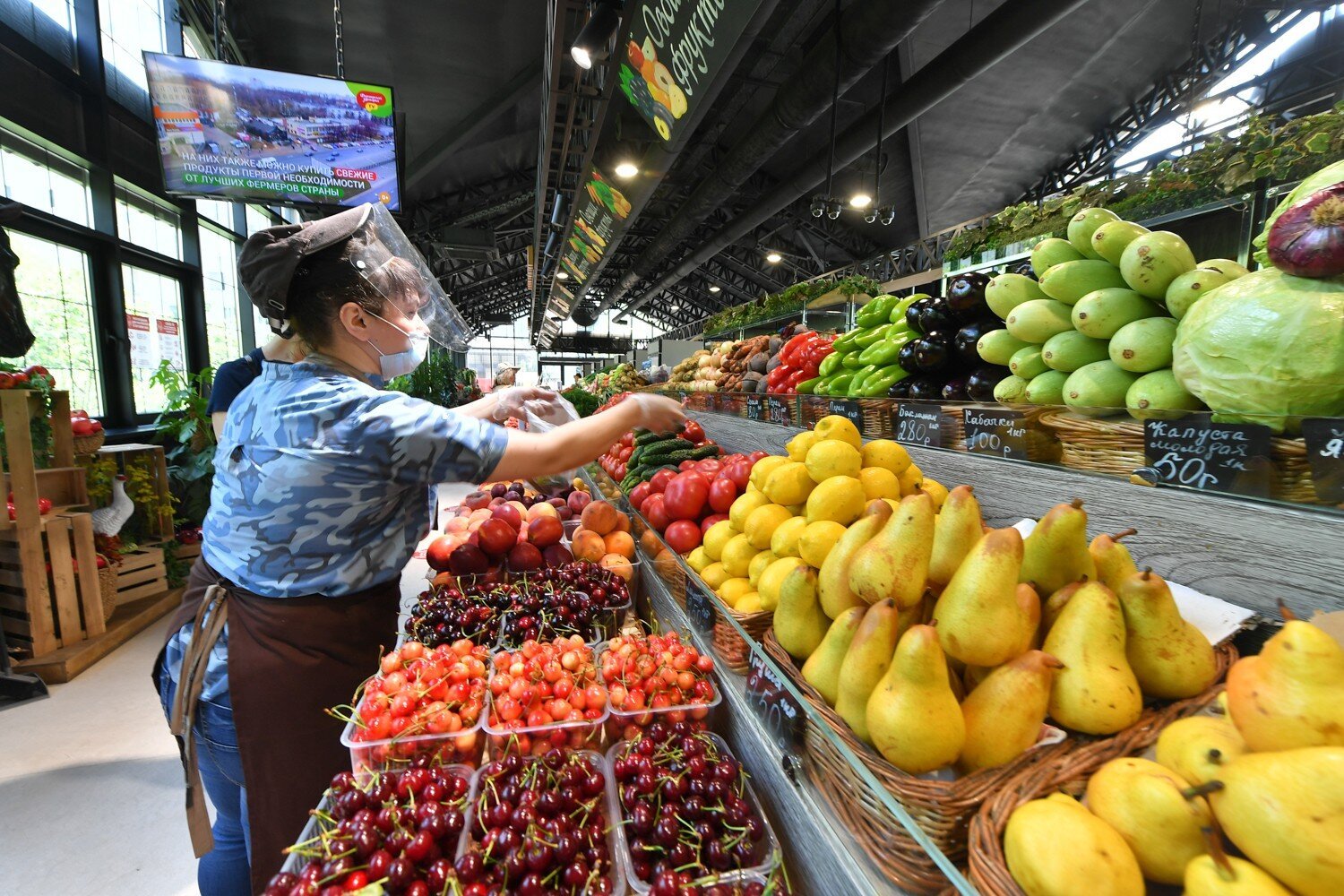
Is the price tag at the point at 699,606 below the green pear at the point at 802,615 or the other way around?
below

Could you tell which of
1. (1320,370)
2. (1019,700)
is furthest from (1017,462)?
(1019,700)

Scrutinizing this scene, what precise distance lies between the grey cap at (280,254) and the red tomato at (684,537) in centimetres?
121

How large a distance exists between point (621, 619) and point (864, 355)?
50.8 inches

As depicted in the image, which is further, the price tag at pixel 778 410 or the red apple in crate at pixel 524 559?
the red apple in crate at pixel 524 559

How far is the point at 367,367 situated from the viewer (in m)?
1.49

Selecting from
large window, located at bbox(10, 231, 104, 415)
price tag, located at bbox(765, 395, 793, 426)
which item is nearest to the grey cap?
price tag, located at bbox(765, 395, 793, 426)

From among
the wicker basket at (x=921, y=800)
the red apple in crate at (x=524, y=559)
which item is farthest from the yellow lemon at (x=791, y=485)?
the red apple in crate at (x=524, y=559)

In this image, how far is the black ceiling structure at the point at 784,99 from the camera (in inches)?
223

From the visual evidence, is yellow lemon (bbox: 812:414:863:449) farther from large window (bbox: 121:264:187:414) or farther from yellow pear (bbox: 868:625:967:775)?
large window (bbox: 121:264:187:414)

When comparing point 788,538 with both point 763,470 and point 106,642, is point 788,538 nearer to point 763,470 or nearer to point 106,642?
point 763,470

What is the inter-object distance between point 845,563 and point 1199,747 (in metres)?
0.47

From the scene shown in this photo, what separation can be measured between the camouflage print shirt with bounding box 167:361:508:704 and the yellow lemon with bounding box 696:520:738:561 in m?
0.66

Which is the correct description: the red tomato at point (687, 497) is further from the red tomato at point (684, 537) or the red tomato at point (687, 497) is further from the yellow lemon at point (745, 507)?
the yellow lemon at point (745, 507)

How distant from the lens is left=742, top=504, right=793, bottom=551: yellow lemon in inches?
53.7
